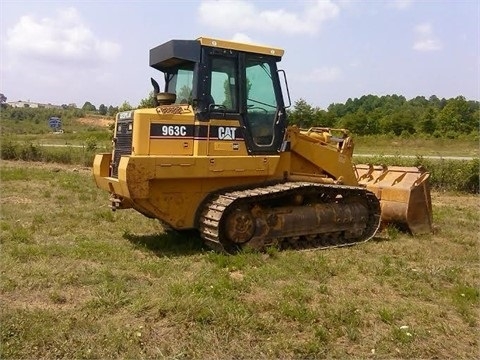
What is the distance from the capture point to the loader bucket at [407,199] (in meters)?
9.42

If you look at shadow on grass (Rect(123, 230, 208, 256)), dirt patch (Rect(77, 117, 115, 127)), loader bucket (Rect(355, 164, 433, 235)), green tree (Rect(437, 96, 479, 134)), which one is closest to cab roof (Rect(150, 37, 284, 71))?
shadow on grass (Rect(123, 230, 208, 256))

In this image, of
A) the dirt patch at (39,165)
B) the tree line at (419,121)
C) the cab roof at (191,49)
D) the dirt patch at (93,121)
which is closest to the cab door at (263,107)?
the cab roof at (191,49)

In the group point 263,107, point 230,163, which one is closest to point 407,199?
point 263,107

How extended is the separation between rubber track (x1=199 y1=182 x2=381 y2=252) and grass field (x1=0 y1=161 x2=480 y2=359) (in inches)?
12.8

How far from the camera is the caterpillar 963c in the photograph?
7.49 m

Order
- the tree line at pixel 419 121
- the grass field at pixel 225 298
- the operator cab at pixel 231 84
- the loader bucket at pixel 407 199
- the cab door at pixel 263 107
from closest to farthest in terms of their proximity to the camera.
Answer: the grass field at pixel 225 298 < the operator cab at pixel 231 84 < the cab door at pixel 263 107 < the loader bucket at pixel 407 199 < the tree line at pixel 419 121

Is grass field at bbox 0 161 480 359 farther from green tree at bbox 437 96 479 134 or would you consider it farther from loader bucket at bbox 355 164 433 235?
green tree at bbox 437 96 479 134

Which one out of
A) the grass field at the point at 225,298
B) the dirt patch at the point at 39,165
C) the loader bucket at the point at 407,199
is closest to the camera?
the grass field at the point at 225,298

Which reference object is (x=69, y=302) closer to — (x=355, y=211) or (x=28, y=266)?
(x=28, y=266)

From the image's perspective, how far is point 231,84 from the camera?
810 cm

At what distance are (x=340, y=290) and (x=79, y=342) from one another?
304 centimetres

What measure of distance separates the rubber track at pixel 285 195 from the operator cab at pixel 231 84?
74cm

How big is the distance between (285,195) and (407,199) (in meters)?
2.53

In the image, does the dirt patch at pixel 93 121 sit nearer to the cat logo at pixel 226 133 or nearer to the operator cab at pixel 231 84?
the operator cab at pixel 231 84
